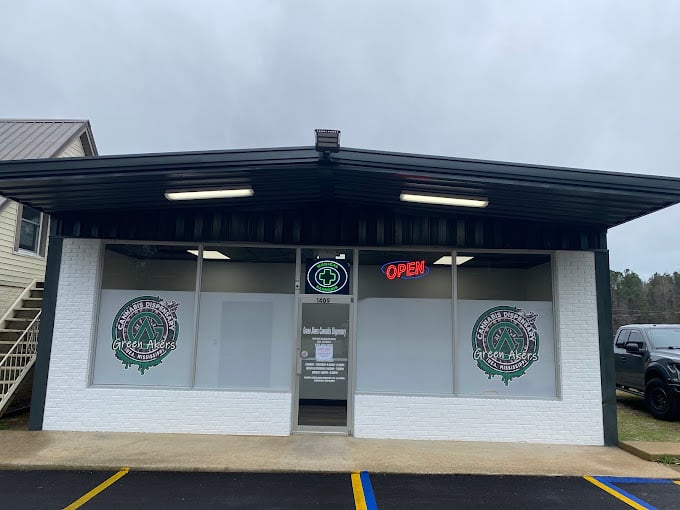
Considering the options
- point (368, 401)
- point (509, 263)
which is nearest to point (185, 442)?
point (368, 401)

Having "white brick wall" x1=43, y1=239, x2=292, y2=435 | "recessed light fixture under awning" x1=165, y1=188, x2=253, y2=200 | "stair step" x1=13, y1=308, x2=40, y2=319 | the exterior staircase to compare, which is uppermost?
"recessed light fixture under awning" x1=165, y1=188, x2=253, y2=200

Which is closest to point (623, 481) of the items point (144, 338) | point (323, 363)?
point (323, 363)

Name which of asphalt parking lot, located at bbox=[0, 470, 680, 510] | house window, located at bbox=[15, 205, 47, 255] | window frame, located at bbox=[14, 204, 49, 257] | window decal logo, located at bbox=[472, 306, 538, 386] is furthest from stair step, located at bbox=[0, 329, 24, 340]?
window decal logo, located at bbox=[472, 306, 538, 386]

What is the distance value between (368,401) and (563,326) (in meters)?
3.27

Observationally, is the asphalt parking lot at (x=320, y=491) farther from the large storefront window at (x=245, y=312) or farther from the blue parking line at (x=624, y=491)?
the large storefront window at (x=245, y=312)

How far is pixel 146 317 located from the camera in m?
8.01

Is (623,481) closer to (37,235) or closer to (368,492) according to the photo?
(368,492)

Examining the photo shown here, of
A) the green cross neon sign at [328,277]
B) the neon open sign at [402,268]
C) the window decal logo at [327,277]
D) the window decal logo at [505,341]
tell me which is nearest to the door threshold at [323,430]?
the window decal logo at [327,277]

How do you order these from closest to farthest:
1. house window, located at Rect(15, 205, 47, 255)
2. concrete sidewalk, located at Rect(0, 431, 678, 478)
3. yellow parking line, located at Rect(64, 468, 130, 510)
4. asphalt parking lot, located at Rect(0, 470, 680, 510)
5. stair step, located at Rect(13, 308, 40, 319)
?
1. yellow parking line, located at Rect(64, 468, 130, 510)
2. asphalt parking lot, located at Rect(0, 470, 680, 510)
3. concrete sidewalk, located at Rect(0, 431, 678, 478)
4. stair step, located at Rect(13, 308, 40, 319)
5. house window, located at Rect(15, 205, 47, 255)

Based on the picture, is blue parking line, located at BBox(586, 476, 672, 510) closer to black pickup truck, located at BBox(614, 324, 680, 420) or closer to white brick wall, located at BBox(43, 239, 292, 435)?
white brick wall, located at BBox(43, 239, 292, 435)

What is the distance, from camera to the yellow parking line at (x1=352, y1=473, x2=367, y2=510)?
193 inches

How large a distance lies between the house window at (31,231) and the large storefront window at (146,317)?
19.9 ft

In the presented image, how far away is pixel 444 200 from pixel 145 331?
16.8ft

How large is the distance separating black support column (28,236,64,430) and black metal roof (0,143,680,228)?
1174 millimetres
